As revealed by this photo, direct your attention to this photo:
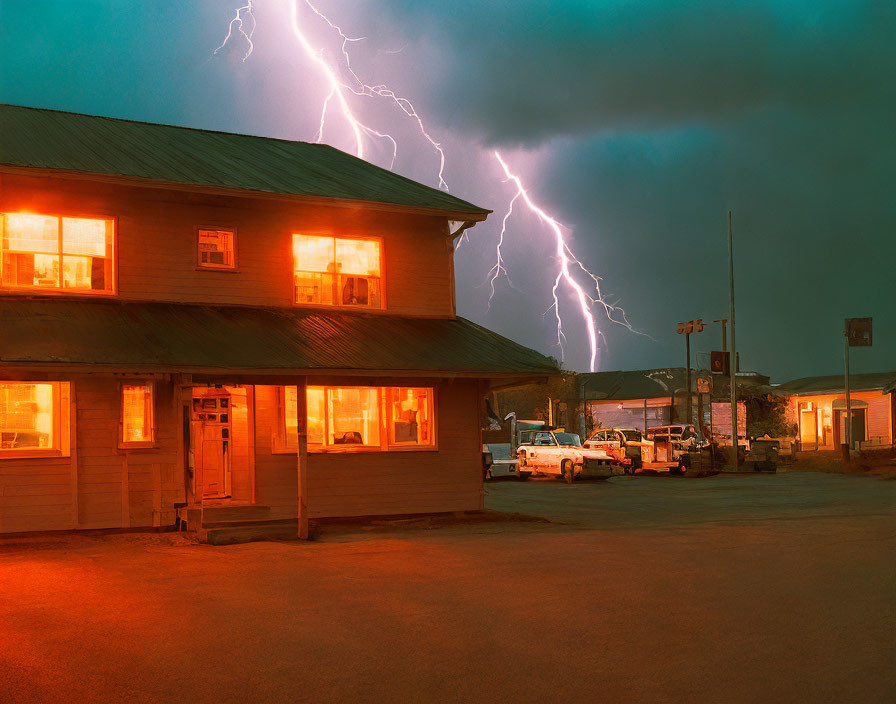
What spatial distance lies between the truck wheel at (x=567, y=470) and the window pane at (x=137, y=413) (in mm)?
17904

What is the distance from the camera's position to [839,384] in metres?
60.4

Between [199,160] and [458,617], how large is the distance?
1257cm

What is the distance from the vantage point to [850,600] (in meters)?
9.54

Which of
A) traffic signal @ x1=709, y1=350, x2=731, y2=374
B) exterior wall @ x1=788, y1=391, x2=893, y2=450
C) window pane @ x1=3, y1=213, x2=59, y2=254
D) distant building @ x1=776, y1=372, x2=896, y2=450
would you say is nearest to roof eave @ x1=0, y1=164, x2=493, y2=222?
window pane @ x1=3, y1=213, x2=59, y2=254

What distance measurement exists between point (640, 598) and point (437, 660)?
10.5 feet

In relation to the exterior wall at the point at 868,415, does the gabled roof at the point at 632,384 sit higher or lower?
higher

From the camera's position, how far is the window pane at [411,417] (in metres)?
18.4

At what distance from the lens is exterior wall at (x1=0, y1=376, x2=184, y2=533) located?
1516 centimetres

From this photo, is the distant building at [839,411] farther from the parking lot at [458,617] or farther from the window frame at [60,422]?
the window frame at [60,422]

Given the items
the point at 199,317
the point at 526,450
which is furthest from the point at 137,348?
the point at 526,450

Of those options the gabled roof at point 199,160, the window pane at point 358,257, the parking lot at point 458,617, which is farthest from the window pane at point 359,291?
the parking lot at point 458,617

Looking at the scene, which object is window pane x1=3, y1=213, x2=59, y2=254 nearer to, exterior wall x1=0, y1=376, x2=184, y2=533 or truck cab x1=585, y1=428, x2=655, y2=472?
exterior wall x1=0, y1=376, x2=184, y2=533

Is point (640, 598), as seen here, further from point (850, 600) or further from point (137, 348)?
point (137, 348)

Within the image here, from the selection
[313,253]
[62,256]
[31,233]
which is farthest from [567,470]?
[31,233]
